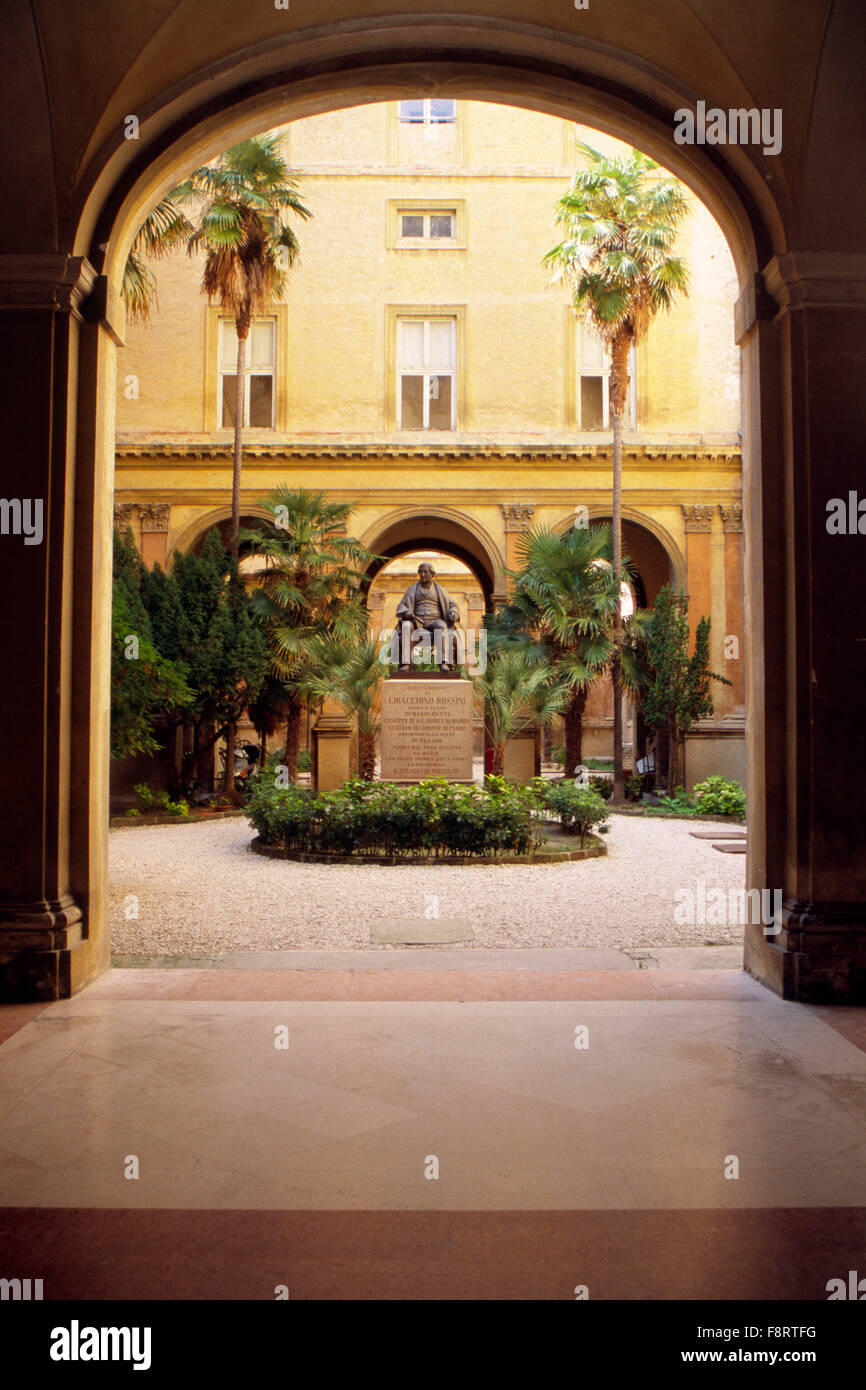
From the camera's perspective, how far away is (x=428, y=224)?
24.5 m

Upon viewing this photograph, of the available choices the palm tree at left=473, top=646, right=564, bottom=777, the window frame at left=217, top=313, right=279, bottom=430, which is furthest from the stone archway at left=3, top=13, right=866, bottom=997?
the window frame at left=217, top=313, right=279, bottom=430

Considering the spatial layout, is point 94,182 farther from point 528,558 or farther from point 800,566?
point 528,558

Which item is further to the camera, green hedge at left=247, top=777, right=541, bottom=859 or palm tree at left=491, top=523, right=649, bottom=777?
palm tree at left=491, top=523, right=649, bottom=777

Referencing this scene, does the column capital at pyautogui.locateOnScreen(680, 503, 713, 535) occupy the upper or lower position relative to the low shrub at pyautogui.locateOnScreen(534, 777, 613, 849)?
upper

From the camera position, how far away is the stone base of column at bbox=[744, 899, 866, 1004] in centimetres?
500

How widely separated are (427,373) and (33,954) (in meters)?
21.3

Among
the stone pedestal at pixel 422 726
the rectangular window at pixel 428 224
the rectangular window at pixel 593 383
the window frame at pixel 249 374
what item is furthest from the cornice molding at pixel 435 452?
the stone pedestal at pixel 422 726

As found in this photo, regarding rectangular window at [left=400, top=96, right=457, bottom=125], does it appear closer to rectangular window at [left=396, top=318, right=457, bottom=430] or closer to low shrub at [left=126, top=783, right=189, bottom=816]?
rectangular window at [left=396, top=318, right=457, bottom=430]

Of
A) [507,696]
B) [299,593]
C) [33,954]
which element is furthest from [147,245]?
[33,954]

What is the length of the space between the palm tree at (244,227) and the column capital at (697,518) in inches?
402

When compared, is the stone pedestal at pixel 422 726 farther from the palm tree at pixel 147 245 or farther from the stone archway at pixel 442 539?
the stone archway at pixel 442 539

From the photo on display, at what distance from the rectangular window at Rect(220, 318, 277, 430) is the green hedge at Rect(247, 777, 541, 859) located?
1498 centimetres

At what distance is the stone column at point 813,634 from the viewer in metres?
5.10

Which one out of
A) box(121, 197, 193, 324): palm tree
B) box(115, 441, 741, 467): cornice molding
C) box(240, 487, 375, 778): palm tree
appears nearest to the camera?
box(121, 197, 193, 324): palm tree
